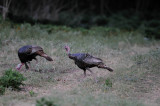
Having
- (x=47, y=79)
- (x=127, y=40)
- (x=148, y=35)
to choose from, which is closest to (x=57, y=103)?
(x=47, y=79)

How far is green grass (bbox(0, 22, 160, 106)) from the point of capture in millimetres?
6453

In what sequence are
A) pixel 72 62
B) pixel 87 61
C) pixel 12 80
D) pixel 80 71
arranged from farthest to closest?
pixel 72 62 → pixel 80 71 → pixel 87 61 → pixel 12 80

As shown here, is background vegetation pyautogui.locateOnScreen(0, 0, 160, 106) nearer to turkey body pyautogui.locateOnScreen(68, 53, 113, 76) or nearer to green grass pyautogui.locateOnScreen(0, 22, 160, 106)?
green grass pyautogui.locateOnScreen(0, 22, 160, 106)

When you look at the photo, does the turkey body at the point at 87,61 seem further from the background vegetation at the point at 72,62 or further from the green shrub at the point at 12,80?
the green shrub at the point at 12,80

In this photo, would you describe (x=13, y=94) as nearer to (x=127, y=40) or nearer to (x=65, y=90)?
(x=65, y=90)

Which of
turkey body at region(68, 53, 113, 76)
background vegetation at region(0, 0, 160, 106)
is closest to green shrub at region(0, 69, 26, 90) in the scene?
background vegetation at region(0, 0, 160, 106)

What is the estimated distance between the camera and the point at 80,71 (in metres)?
9.12

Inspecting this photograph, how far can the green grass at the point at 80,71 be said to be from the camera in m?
6.45

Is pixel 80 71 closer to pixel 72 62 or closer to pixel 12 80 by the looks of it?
pixel 72 62

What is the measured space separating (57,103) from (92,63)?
2496mm

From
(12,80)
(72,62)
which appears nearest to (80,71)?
(72,62)

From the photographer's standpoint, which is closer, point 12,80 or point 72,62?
point 12,80

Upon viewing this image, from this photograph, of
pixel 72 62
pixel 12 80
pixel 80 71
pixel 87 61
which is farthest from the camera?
pixel 72 62

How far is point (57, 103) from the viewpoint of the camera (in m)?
5.57
